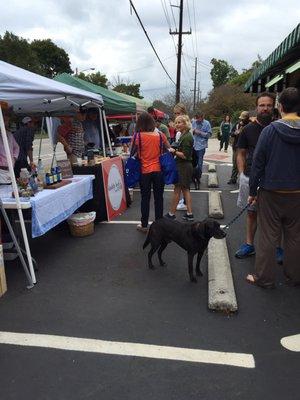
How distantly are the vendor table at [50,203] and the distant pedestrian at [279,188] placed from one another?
2364 mm

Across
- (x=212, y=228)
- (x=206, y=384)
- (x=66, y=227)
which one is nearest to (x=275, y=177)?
(x=212, y=228)

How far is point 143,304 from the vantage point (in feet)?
12.0

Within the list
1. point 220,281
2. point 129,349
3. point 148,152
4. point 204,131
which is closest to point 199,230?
point 220,281

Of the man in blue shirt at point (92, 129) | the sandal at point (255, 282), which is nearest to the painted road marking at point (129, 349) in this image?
the sandal at point (255, 282)

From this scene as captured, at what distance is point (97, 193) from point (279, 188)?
11.7 ft

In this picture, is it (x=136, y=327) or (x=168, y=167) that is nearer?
(x=136, y=327)

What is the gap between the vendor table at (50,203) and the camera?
13.8ft

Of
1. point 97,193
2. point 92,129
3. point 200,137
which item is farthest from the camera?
point 200,137

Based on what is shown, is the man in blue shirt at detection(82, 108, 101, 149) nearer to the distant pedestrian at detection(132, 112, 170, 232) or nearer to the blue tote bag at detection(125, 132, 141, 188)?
the blue tote bag at detection(125, 132, 141, 188)

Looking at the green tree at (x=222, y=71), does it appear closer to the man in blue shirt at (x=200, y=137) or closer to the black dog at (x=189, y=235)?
the man in blue shirt at (x=200, y=137)

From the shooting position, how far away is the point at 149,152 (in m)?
5.57

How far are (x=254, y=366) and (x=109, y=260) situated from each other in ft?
8.14

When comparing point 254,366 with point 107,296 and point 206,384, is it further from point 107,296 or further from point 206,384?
point 107,296

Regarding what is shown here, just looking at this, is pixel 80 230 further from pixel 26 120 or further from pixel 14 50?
pixel 14 50
